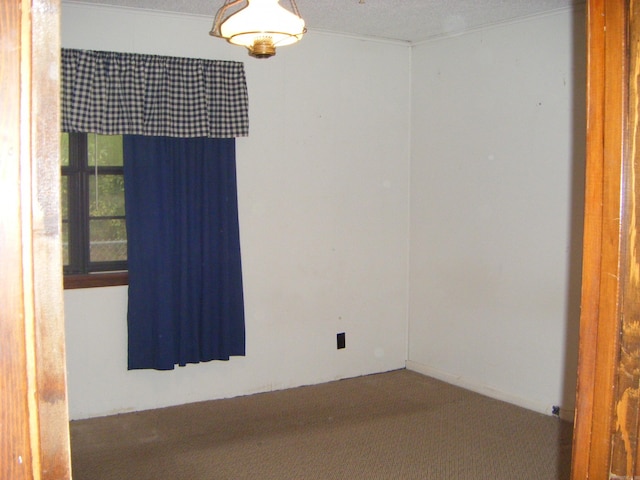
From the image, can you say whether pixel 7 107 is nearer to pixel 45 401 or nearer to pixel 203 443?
pixel 45 401

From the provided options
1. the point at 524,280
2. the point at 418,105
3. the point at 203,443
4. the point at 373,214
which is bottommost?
the point at 203,443

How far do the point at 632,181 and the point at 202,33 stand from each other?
11.0 feet

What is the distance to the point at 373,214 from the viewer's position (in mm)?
4617

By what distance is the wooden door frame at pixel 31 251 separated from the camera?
→ 783 mm

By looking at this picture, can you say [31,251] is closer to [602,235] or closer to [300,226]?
[602,235]

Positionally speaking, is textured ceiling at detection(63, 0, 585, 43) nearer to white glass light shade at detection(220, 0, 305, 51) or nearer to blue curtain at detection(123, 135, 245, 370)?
blue curtain at detection(123, 135, 245, 370)

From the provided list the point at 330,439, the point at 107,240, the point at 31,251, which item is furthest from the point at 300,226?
the point at 31,251

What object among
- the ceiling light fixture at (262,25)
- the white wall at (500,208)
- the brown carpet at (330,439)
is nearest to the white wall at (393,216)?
the white wall at (500,208)

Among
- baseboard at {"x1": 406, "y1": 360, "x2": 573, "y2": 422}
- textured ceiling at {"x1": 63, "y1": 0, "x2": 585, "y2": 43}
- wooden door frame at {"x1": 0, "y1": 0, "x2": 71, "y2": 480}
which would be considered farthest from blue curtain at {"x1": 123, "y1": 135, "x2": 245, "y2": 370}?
wooden door frame at {"x1": 0, "y1": 0, "x2": 71, "y2": 480}

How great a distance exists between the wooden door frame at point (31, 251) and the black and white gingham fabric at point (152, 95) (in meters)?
2.85

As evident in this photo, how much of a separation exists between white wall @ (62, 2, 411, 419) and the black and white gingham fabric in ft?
0.43

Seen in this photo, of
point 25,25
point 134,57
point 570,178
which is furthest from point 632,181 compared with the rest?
point 134,57

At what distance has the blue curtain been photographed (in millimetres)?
3688

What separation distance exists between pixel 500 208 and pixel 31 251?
3619mm
